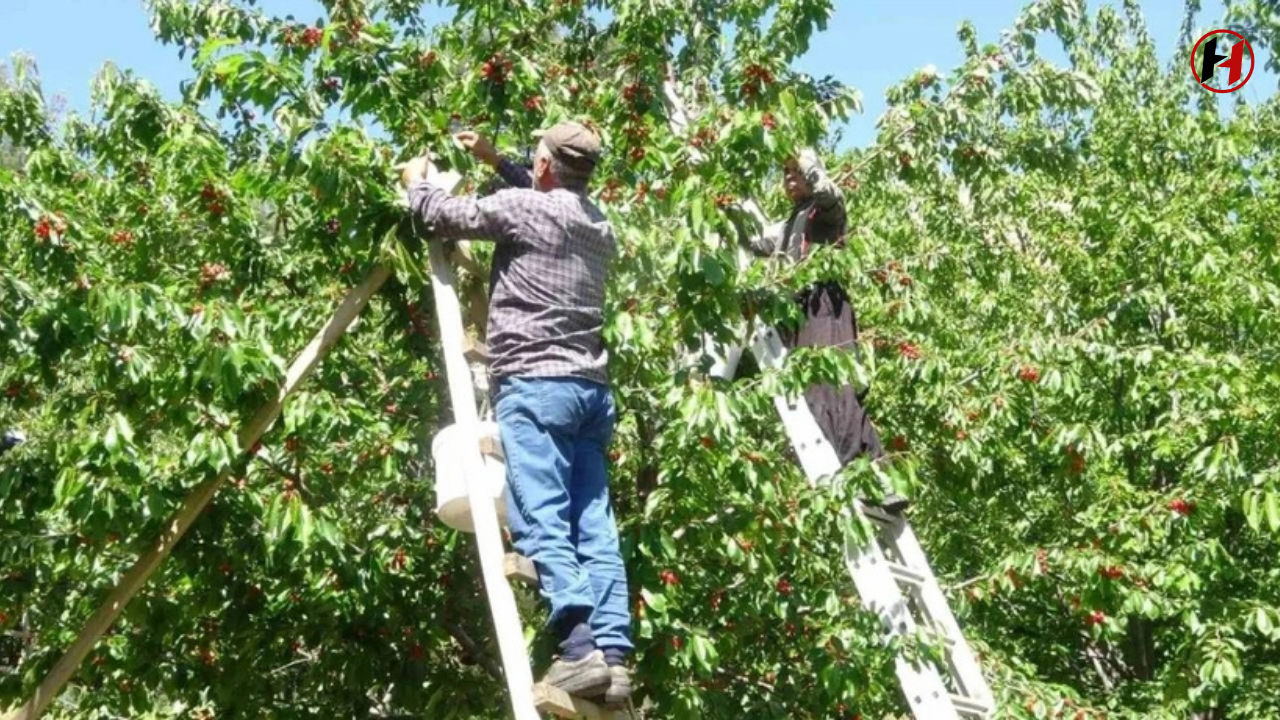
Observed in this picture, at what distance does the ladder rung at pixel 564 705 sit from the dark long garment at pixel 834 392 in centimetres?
253

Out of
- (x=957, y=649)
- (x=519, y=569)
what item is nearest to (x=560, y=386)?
(x=519, y=569)

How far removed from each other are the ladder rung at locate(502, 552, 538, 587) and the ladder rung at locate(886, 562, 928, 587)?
2044 millimetres

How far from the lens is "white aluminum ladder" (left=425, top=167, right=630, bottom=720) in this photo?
12.3 ft

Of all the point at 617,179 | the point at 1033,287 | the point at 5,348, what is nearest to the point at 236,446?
the point at 5,348

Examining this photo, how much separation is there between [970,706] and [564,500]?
226 centimetres

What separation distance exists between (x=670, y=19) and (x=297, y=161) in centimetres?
197

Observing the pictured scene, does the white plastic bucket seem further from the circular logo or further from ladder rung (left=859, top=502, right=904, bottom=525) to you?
the circular logo

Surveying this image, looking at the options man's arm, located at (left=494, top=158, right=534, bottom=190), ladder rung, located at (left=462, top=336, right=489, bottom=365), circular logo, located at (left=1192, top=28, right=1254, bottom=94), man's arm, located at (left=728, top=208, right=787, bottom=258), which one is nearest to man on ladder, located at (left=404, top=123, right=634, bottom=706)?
ladder rung, located at (left=462, top=336, right=489, bottom=365)

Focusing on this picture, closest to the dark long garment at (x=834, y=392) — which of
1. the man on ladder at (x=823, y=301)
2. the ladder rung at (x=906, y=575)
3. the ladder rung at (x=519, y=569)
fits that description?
the man on ladder at (x=823, y=301)

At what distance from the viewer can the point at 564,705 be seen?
3836 mm

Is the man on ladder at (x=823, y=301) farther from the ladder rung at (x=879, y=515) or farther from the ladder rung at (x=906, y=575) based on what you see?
the ladder rung at (x=906, y=575)

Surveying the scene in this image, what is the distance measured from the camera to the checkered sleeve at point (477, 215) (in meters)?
4.27

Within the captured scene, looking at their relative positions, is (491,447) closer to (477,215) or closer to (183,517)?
(477,215)

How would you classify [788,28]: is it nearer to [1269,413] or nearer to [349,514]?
[349,514]
